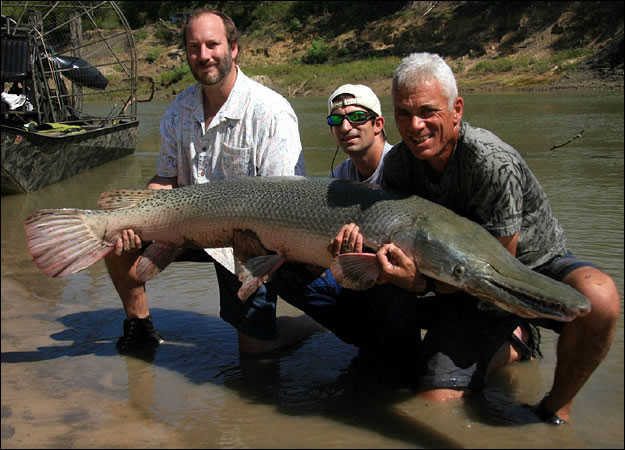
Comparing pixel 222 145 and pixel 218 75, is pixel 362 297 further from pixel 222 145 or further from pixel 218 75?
pixel 218 75

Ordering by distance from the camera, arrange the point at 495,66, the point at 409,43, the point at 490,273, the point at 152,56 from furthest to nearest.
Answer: the point at 152,56 < the point at 409,43 < the point at 495,66 < the point at 490,273

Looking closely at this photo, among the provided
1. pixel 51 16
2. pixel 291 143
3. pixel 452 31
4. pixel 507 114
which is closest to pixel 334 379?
pixel 291 143

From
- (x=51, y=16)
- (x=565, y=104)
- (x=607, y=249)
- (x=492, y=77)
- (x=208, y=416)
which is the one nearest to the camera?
(x=208, y=416)

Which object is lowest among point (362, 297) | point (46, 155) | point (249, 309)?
point (249, 309)

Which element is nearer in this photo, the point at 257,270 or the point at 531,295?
the point at 531,295

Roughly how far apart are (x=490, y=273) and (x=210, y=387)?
1.77 meters

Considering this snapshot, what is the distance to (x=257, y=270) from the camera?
3674 millimetres

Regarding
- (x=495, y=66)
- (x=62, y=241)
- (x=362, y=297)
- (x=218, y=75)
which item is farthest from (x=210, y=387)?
(x=495, y=66)

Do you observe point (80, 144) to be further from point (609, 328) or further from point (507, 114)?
point (507, 114)

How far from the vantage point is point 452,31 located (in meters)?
31.6

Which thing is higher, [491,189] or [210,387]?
[491,189]

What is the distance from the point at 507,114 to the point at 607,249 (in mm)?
11126

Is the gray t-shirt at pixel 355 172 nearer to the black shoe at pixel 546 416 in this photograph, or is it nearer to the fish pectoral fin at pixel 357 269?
the fish pectoral fin at pixel 357 269

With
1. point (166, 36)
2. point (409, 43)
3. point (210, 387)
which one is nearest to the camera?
point (210, 387)
